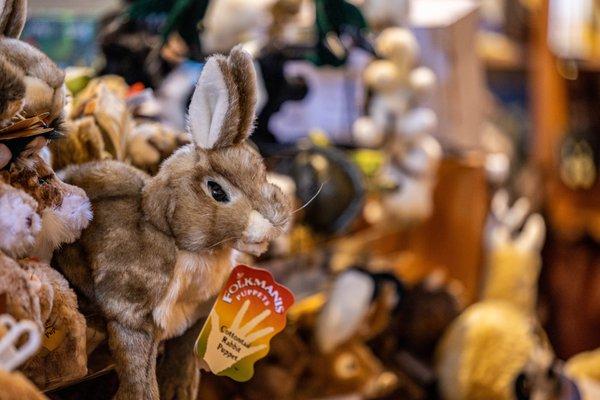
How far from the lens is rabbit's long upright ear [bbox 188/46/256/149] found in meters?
0.50

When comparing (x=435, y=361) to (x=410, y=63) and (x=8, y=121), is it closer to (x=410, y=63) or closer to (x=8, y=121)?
(x=410, y=63)

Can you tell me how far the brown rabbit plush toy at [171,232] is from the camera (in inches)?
20.5

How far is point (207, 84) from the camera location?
1.67 feet

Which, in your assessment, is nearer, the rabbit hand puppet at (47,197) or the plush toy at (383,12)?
the rabbit hand puppet at (47,197)

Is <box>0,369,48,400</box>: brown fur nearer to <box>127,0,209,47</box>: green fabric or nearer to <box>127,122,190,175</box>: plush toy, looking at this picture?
<box>127,122,190,175</box>: plush toy

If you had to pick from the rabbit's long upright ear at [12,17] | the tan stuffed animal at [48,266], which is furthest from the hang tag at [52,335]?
the rabbit's long upright ear at [12,17]

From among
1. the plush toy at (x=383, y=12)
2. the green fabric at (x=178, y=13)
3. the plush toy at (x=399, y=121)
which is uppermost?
the green fabric at (x=178, y=13)

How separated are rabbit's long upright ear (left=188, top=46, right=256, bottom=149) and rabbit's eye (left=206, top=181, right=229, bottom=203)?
0.03 m

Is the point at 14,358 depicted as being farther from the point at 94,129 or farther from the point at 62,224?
the point at 94,129

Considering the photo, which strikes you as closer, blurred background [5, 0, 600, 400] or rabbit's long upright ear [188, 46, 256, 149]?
rabbit's long upright ear [188, 46, 256, 149]

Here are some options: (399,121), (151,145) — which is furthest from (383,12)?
(151,145)

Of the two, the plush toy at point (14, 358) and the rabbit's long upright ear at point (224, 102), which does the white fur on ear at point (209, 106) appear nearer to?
the rabbit's long upright ear at point (224, 102)

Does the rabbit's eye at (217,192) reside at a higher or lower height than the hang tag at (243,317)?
higher

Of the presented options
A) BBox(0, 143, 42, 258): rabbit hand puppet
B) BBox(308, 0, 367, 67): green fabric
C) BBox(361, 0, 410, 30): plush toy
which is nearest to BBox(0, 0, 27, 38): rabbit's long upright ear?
BBox(0, 143, 42, 258): rabbit hand puppet
